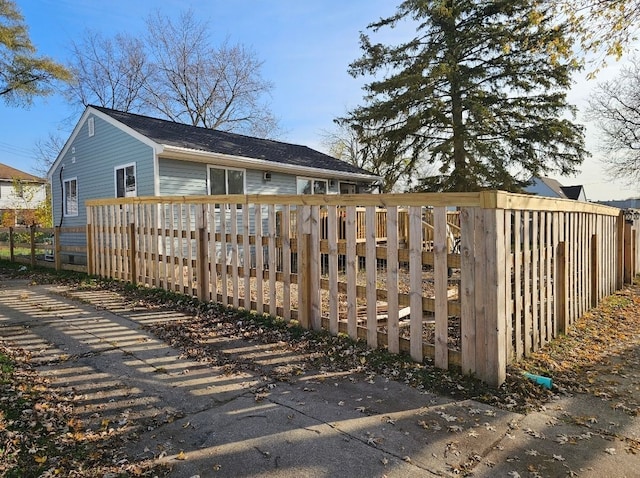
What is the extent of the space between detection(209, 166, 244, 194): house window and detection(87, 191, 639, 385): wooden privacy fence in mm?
3806

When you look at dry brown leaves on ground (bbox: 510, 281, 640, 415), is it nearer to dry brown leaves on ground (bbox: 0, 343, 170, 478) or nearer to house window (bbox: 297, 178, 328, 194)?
dry brown leaves on ground (bbox: 0, 343, 170, 478)

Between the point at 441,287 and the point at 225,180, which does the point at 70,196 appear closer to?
the point at 225,180

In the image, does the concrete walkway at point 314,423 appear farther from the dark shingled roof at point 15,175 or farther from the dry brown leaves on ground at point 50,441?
the dark shingled roof at point 15,175

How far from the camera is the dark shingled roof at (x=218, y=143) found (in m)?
11.2

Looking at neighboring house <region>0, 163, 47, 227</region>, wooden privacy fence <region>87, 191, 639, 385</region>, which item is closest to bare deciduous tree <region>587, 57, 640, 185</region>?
wooden privacy fence <region>87, 191, 639, 385</region>

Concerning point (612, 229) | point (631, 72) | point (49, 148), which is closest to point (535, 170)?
point (612, 229)

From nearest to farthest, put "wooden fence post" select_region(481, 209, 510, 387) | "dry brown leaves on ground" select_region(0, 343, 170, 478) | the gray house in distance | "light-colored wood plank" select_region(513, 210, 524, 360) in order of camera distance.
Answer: "dry brown leaves on ground" select_region(0, 343, 170, 478) → "wooden fence post" select_region(481, 209, 510, 387) → "light-colored wood plank" select_region(513, 210, 524, 360) → the gray house in distance

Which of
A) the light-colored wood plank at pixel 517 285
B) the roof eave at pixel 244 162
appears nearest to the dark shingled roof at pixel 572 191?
the roof eave at pixel 244 162

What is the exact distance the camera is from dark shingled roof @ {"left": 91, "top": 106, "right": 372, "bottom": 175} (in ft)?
36.8

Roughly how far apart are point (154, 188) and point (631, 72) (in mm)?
23210

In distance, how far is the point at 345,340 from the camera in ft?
14.9

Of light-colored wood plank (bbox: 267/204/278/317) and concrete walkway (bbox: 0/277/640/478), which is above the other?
light-colored wood plank (bbox: 267/204/278/317)

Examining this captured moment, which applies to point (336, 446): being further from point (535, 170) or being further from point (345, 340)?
point (535, 170)

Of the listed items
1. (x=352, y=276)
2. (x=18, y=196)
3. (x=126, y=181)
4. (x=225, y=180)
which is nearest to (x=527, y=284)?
(x=352, y=276)
